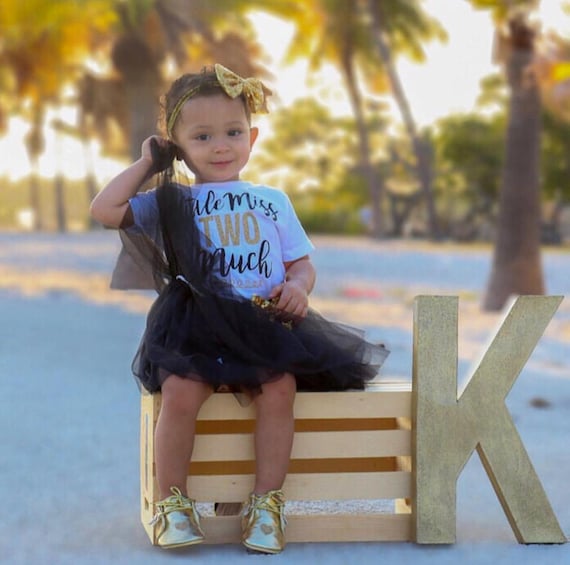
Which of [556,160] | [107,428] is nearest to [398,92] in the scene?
[556,160]

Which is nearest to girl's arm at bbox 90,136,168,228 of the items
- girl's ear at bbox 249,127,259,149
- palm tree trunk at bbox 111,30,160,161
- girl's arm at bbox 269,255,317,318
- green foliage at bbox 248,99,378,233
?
girl's ear at bbox 249,127,259,149

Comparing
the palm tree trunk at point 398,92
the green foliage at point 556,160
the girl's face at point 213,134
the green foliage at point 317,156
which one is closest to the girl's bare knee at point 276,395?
the girl's face at point 213,134

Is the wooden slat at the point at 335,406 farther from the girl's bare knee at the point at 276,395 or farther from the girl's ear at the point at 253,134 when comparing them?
the girl's ear at the point at 253,134

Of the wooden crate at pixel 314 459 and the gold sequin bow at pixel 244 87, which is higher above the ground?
the gold sequin bow at pixel 244 87

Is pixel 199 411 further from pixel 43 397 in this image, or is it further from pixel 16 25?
pixel 16 25

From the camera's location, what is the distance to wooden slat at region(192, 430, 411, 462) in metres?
2.59

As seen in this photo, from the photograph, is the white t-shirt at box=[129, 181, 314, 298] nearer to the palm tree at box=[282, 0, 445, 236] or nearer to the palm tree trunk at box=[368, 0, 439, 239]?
the palm tree trunk at box=[368, 0, 439, 239]

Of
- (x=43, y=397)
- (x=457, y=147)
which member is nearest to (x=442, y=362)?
(x=43, y=397)

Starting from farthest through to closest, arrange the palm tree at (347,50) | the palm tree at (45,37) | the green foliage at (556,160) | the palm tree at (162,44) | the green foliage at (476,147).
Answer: the green foliage at (476,147)
the green foliage at (556,160)
the palm tree at (347,50)
the palm tree at (162,44)
the palm tree at (45,37)

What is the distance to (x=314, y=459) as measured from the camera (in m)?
2.70

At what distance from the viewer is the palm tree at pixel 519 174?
35.6 ft

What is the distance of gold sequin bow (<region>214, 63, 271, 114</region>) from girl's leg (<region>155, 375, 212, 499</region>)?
0.75 metres

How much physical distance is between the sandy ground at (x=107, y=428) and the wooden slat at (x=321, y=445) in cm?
23

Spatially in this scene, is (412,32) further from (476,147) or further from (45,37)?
(45,37)
